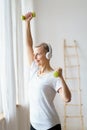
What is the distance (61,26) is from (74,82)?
965 millimetres

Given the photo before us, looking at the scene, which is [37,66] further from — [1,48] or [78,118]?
[78,118]

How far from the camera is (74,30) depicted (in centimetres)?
410

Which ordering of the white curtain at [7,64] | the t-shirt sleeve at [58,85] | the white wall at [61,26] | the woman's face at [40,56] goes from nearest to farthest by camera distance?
the t-shirt sleeve at [58,85] → the woman's face at [40,56] → the white curtain at [7,64] → the white wall at [61,26]

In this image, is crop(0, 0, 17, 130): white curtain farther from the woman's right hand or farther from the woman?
the woman

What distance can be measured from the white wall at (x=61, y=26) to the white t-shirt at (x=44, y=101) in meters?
1.94

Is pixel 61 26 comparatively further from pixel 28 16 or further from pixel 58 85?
pixel 58 85

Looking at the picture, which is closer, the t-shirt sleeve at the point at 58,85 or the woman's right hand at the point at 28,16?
the t-shirt sleeve at the point at 58,85

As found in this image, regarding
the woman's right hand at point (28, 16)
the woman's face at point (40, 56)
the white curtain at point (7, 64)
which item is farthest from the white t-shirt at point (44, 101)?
the white curtain at point (7, 64)

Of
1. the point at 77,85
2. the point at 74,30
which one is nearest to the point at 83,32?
the point at 74,30

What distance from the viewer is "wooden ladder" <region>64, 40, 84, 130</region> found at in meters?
4.12

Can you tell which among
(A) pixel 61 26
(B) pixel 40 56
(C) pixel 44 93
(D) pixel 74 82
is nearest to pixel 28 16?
(B) pixel 40 56

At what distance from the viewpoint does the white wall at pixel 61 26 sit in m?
4.07

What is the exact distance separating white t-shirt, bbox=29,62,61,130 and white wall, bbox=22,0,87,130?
1.94 meters

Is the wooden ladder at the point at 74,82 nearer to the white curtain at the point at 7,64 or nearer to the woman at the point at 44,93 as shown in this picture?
the white curtain at the point at 7,64
